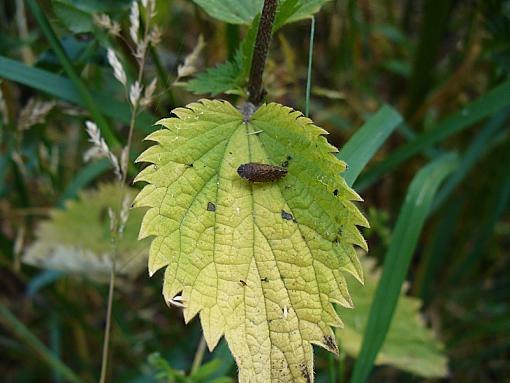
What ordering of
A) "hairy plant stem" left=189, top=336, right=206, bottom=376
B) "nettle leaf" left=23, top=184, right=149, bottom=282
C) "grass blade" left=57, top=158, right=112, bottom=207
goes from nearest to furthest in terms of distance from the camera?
1. "hairy plant stem" left=189, top=336, right=206, bottom=376
2. "nettle leaf" left=23, top=184, right=149, bottom=282
3. "grass blade" left=57, top=158, right=112, bottom=207

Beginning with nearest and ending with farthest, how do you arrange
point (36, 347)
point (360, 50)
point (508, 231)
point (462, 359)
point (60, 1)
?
point (60, 1) < point (36, 347) < point (462, 359) < point (508, 231) < point (360, 50)

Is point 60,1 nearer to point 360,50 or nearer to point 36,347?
point 36,347

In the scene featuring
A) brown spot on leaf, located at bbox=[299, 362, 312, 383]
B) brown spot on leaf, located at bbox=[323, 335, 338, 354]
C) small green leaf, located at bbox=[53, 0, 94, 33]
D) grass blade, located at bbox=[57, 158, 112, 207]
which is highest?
small green leaf, located at bbox=[53, 0, 94, 33]

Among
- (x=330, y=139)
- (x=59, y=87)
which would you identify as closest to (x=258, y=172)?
(x=59, y=87)

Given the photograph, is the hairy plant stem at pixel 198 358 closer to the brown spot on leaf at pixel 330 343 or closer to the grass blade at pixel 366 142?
the brown spot on leaf at pixel 330 343

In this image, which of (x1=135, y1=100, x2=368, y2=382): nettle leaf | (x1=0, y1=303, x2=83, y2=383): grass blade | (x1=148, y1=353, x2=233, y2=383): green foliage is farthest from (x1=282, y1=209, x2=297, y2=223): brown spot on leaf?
(x1=0, y1=303, x2=83, y2=383): grass blade

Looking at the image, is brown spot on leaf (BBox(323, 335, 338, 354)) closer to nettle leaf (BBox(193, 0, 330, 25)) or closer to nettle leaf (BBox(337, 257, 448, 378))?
nettle leaf (BBox(337, 257, 448, 378))

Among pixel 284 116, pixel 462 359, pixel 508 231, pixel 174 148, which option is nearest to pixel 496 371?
pixel 462 359
